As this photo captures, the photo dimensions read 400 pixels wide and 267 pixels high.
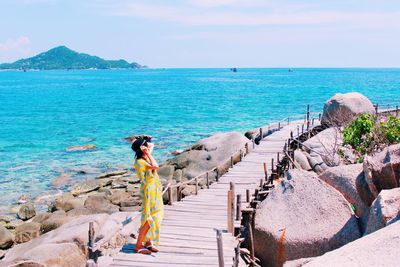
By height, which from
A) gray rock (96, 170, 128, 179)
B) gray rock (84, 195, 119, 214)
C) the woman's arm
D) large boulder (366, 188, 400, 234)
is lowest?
gray rock (96, 170, 128, 179)

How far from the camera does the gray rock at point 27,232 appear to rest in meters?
17.8

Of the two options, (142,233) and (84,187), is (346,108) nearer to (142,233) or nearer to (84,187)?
(84,187)

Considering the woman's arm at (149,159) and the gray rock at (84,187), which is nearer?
the woman's arm at (149,159)

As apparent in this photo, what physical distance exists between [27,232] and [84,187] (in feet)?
26.7

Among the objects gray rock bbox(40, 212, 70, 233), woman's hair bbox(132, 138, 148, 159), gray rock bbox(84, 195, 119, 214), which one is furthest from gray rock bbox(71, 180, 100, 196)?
woman's hair bbox(132, 138, 148, 159)

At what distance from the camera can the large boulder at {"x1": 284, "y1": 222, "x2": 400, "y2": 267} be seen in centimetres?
654

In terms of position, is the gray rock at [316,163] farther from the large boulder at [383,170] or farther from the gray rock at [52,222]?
the gray rock at [52,222]

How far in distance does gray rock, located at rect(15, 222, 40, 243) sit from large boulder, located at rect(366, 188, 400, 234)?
12712mm

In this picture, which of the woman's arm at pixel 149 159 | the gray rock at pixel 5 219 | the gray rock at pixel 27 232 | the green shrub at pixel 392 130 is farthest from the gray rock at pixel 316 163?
the gray rock at pixel 5 219

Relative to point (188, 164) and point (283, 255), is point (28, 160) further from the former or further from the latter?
point (283, 255)

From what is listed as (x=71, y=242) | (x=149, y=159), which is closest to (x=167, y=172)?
(x=71, y=242)

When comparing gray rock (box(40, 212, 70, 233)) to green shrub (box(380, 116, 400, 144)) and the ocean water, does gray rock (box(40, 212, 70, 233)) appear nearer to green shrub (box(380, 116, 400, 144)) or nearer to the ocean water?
the ocean water

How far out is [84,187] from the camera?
85.7 ft

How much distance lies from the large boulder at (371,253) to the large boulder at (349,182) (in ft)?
18.2
